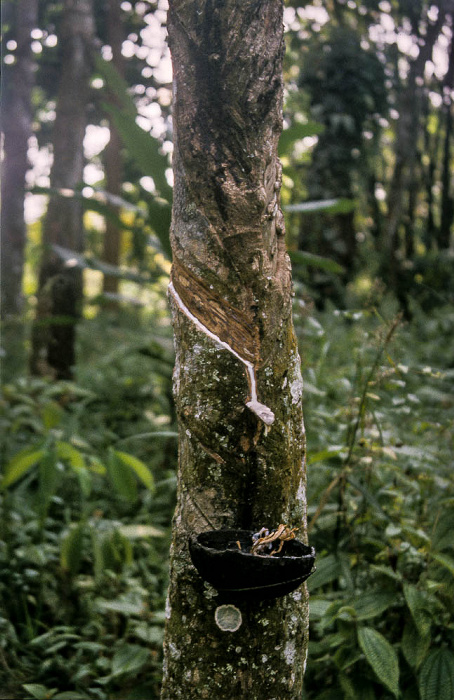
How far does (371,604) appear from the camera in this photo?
5.64 feet

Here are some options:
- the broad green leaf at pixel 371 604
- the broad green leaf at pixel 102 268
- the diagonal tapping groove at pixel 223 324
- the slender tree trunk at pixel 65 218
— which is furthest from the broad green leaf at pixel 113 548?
the slender tree trunk at pixel 65 218

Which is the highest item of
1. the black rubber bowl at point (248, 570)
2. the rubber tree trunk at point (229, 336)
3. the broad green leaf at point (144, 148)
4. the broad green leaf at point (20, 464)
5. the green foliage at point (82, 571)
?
the broad green leaf at point (144, 148)

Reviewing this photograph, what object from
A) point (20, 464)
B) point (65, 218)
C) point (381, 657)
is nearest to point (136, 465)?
point (20, 464)

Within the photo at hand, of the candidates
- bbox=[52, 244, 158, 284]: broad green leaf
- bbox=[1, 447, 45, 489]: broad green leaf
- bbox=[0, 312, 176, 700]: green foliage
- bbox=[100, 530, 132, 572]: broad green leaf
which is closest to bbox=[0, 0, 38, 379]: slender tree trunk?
bbox=[52, 244, 158, 284]: broad green leaf

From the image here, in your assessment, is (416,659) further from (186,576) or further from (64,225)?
(64,225)

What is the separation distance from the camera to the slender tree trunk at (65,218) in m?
5.02

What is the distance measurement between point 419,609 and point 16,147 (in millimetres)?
5412

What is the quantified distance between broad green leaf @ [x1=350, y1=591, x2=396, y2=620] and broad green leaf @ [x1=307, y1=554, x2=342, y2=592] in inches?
3.8

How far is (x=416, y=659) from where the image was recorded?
1617 mm

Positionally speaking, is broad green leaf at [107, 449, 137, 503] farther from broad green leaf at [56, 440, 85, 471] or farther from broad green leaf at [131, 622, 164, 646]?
broad green leaf at [131, 622, 164, 646]

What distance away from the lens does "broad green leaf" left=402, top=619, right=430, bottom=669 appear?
5.31 feet

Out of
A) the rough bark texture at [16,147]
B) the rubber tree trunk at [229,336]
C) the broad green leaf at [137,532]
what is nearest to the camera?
the rubber tree trunk at [229,336]

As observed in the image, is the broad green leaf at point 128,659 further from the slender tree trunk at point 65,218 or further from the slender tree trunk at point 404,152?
the slender tree trunk at point 404,152

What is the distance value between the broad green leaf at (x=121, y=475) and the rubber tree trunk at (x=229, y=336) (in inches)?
42.7
